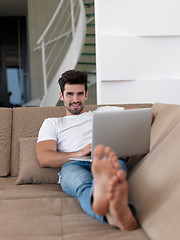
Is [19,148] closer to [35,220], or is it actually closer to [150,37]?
[35,220]

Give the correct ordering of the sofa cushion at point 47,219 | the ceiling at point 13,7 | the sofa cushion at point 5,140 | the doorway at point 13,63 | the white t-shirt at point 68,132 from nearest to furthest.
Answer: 1. the sofa cushion at point 47,219
2. the white t-shirt at point 68,132
3. the sofa cushion at point 5,140
4. the ceiling at point 13,7
5. the doorway at point 13,63

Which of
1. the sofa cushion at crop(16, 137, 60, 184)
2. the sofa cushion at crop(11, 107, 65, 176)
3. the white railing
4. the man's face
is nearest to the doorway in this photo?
the white railing

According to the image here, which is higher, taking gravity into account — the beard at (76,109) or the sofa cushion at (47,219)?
the beard at (76,109)

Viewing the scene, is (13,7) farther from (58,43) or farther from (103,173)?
(103,173)

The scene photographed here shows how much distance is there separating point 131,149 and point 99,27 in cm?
212

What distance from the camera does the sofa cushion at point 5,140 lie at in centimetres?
204

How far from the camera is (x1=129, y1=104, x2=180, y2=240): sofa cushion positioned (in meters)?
1.11

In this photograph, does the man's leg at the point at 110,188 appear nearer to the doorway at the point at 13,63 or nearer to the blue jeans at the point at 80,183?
the blue jeans at the point at 80,183

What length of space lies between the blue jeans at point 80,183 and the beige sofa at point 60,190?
40 mm

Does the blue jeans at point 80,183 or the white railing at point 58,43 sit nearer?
the blue jeans at point 80,183

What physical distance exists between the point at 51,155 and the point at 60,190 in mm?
199

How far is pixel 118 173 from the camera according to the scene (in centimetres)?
102

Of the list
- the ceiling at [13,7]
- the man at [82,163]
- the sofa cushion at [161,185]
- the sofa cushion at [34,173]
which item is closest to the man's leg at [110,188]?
the man at [82,163]

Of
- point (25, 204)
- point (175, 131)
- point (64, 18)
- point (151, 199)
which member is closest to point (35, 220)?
point (25, 204)
